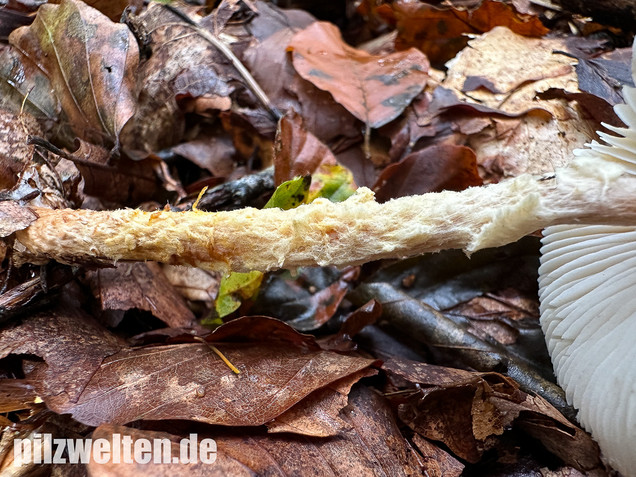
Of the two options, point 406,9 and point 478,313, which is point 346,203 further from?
point 406,9

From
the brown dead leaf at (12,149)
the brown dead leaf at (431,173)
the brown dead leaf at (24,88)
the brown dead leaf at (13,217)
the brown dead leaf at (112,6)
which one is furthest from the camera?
the brown dead leaf at (112,6)

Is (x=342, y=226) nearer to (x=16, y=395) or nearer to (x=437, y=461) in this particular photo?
(x=437, y=461)

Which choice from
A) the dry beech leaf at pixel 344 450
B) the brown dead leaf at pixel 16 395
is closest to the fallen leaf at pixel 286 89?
the dry beech leaf at pixel 344 450

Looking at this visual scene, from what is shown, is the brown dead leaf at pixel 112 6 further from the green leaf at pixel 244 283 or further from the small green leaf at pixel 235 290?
the small green leaf at pixel 235 290

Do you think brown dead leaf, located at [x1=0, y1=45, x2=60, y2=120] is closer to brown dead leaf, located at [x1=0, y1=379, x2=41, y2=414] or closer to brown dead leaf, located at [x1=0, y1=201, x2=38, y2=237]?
brown dead leaf, located at [x1=0, y1=201, x2=38, y2=237]

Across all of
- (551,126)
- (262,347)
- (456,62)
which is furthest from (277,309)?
(456,62)

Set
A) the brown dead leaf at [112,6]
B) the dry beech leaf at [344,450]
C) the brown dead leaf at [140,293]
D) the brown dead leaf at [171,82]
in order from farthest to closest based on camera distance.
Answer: the brown dead leaf at [171,82]
the brown dead leaf at [112,6]
the brown dead leaf at [140,293]
the dry beech leaf at [344,450]

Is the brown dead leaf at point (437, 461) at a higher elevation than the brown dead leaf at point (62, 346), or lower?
lower
